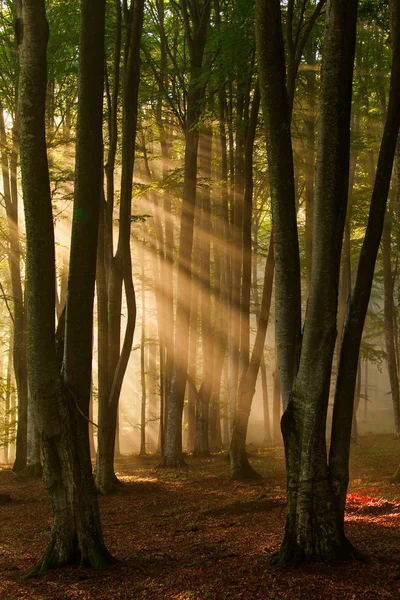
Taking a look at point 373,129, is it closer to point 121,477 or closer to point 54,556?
point 121,477

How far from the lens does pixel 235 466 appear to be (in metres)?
12.5

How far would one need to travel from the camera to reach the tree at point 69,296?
5773 millimetres

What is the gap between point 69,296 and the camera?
601 centimetres

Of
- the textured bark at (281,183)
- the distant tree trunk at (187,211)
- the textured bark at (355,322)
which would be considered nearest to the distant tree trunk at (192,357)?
the distant tree trunk at (187,211)

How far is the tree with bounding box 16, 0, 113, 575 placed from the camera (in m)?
5.77

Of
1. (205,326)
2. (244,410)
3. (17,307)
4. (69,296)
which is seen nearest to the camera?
(69,296)

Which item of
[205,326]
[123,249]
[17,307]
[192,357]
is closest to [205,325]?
[205,326]

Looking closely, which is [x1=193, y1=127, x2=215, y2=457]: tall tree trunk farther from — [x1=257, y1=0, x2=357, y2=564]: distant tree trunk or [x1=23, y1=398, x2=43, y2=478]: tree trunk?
[x1=257, y1=0, x2=357, y2=564]: distant tree trunk

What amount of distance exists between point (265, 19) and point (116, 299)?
751 centimetres

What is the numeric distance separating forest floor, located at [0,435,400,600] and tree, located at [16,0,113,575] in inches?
21.3

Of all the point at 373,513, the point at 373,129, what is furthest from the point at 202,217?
the point at 373,513

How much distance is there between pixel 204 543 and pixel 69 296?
327 cm

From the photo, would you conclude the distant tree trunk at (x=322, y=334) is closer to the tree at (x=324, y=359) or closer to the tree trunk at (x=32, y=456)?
the tree at (x=324, y=359)

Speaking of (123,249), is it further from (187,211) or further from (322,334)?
(322,334)
